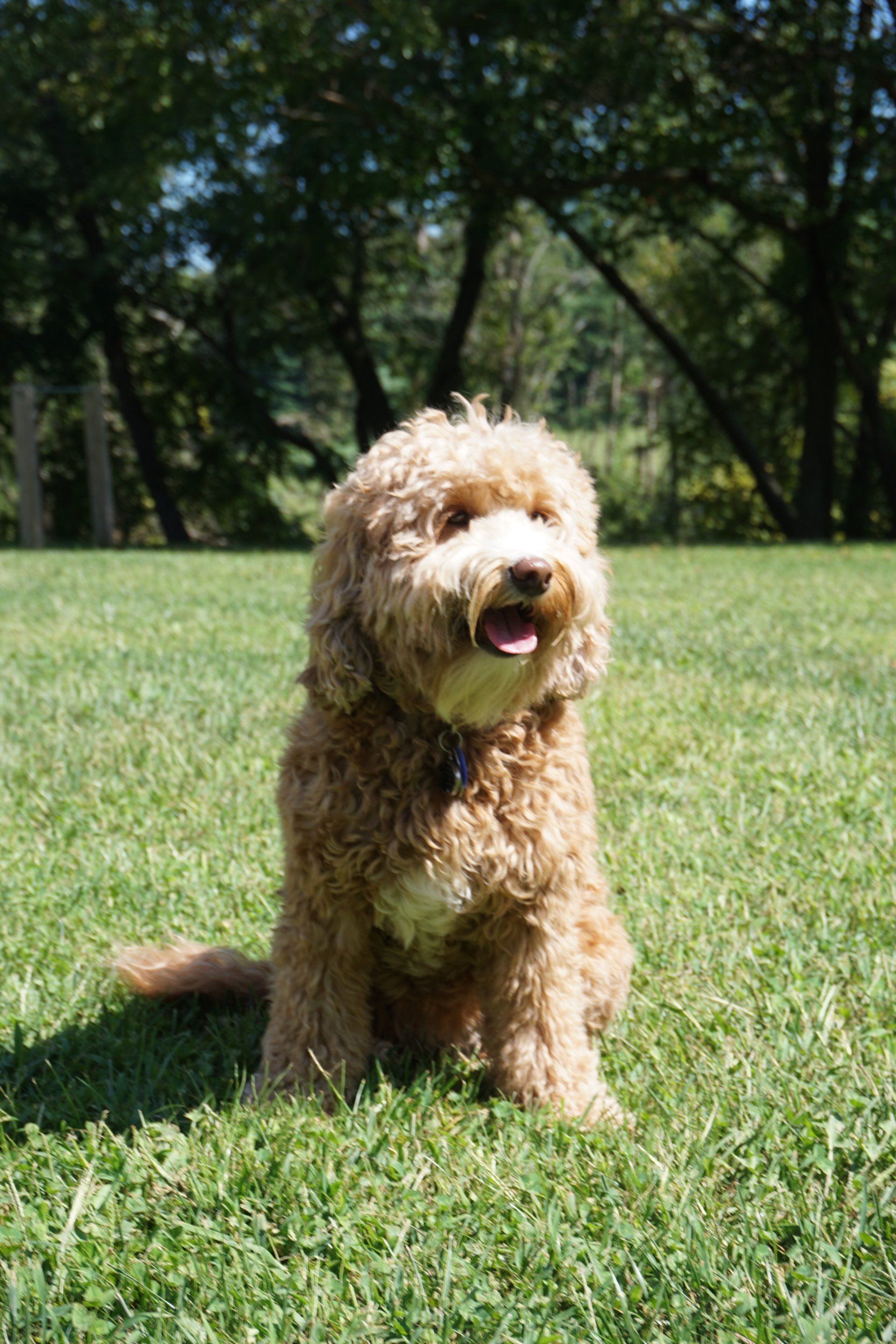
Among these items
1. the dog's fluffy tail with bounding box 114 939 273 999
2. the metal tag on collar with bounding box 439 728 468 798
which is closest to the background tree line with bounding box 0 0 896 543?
the dog's fluffy tail with bounding box 114 939 273 999

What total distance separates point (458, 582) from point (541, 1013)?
97 cm

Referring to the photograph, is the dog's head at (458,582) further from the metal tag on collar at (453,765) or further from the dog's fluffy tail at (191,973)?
the dog's fluffy tail at (191,973)

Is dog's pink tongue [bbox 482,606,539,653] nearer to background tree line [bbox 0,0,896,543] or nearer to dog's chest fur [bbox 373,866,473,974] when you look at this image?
dog's chest fur [bbox 373,866,473,974]

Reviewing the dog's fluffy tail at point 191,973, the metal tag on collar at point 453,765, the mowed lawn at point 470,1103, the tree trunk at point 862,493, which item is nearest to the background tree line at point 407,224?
the tree trunk at point 862,493

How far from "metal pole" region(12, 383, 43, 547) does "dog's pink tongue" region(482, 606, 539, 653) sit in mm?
14703

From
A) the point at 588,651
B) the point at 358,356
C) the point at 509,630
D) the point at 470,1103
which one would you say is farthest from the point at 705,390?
the point at 470,1103

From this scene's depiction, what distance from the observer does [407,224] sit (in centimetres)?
1941

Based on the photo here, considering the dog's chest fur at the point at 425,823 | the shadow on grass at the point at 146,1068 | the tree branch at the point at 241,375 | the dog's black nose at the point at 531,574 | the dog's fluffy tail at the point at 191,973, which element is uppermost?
the tree branch at the point at 241,375

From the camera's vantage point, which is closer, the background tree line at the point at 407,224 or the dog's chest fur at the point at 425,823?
the dog's chest fur at the point at 425,823

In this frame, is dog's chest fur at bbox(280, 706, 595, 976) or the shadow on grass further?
the shadow on grass

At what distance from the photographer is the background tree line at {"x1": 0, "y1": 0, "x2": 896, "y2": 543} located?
49.0 ft

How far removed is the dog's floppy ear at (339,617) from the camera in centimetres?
233

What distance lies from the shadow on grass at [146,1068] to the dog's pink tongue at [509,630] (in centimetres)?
98

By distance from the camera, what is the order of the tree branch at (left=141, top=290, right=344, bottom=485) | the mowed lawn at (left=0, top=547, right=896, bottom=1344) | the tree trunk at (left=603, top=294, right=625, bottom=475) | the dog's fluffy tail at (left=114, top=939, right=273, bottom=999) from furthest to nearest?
the tree trunk at (left=603, top=294, right=625, bottom=475) → the tree branch at (left=141, top=290, right=344, bottom=485) → the dog's fluffy tail at (left=114, top=939, right=273, bottom=999) → the mowed lawn at (left=0, top=547, right=896, bottom=1344)
